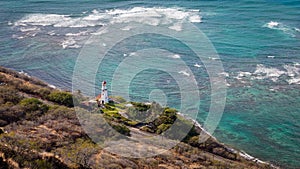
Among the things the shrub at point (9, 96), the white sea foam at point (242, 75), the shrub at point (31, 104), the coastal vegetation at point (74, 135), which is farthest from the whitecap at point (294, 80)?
the shrub at point (9, 96)

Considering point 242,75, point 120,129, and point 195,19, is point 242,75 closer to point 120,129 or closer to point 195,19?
point 120,129

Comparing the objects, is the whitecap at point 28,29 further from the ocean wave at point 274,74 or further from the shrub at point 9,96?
the ocean wave at point 274,74

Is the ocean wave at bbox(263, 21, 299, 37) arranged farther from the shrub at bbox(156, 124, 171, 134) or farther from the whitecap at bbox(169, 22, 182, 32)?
the shrub at bbox(156, 124, 171, 134)

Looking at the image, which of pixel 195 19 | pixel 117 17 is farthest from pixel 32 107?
pixel 195 19

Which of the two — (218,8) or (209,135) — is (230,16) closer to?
(218,8)

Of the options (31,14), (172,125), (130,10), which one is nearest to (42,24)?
(31,14)

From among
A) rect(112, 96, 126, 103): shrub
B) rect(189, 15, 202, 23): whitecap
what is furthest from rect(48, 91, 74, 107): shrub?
rect(189, 15, 202, 23): whitecap

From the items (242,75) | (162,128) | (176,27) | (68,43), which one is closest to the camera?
(162,128)
